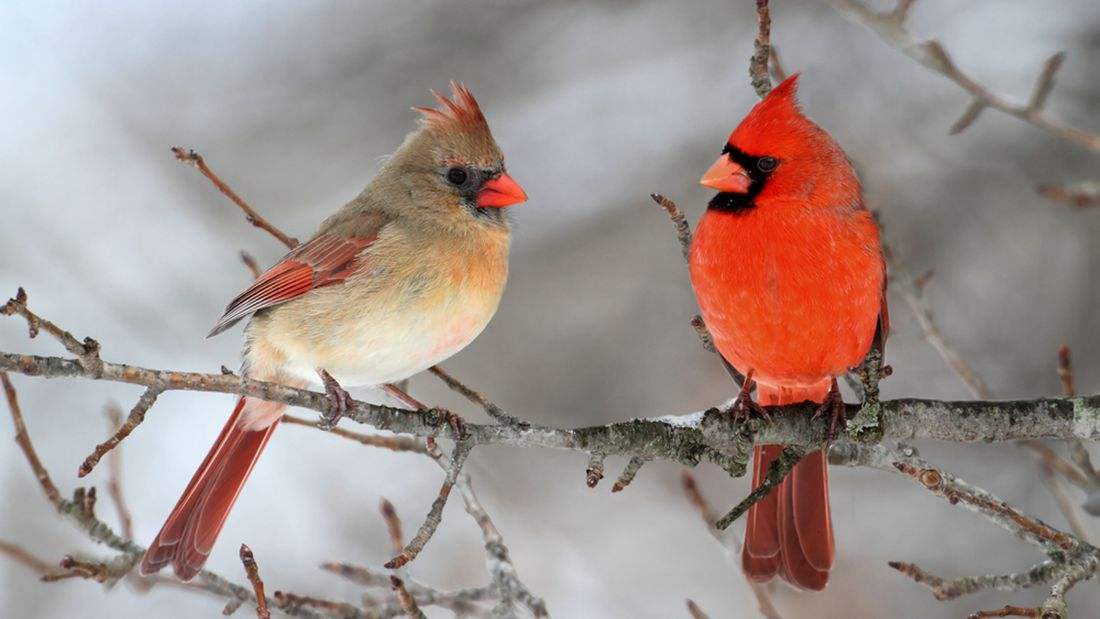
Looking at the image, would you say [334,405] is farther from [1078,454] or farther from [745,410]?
[1078,454]

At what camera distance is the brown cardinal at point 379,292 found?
2.87 m

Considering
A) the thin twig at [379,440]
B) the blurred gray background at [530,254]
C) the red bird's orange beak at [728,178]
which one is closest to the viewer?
the red bird's orange beak at [728,178]

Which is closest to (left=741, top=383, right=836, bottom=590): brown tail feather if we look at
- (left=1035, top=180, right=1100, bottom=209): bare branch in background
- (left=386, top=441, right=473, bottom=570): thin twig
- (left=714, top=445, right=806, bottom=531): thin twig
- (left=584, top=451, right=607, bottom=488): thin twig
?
(left=714, top=445, right=806, bottom=531): thin twig

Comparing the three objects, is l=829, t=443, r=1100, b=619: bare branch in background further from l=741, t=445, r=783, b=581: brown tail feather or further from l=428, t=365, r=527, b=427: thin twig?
l=428, t=365, r=527, b=427: thin twig

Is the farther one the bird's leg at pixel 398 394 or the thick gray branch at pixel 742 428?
the bird's leg at pixel 398 394

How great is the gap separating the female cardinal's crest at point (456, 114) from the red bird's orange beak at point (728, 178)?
64cm

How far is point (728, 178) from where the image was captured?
2.82m

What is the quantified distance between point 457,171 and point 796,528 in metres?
1.30

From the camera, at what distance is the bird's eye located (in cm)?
314

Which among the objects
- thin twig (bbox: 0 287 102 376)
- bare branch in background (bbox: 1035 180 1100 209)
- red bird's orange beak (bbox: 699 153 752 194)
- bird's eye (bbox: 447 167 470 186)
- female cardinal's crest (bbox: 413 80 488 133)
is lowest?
thin twig (bbox: 0 287 102 376)

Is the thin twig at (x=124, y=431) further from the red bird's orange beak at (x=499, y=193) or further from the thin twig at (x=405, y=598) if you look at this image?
the red bird's orange beak at (x=499, y=193)

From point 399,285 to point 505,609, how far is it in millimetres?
822

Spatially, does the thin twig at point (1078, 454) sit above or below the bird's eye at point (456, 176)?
below

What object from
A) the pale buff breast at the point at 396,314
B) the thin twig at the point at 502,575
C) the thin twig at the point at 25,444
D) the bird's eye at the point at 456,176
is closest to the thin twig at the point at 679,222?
the pale buff breast at the point at 396,314
